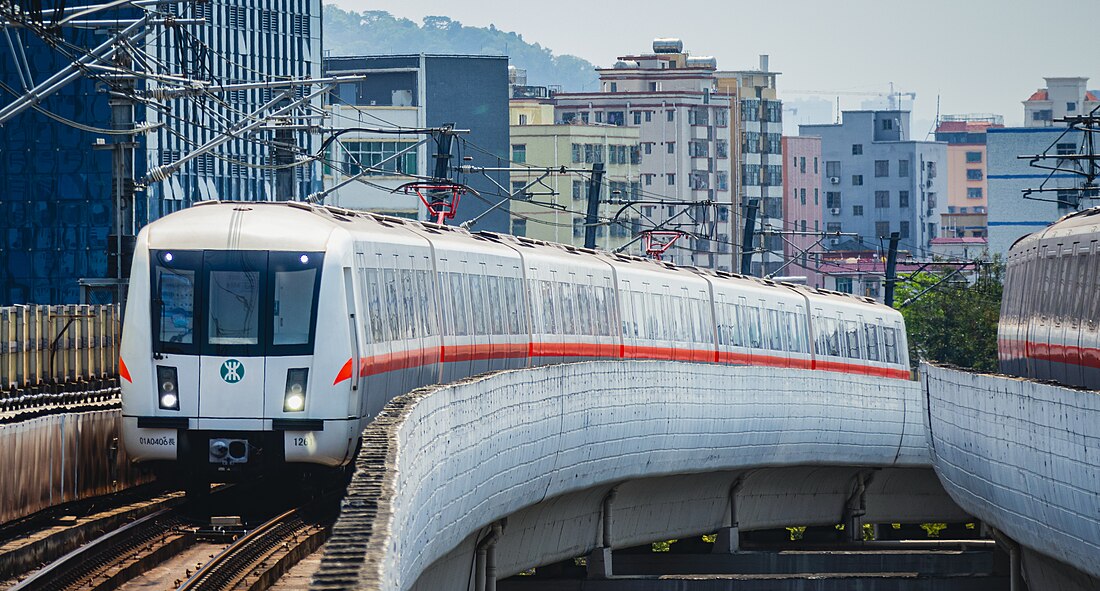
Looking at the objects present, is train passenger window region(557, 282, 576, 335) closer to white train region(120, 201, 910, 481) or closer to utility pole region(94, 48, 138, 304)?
utility pole region(94, 48, 138, 304)

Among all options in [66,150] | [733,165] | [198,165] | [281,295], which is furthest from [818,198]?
[281,295]

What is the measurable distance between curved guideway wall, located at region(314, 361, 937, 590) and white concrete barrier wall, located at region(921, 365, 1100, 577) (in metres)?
3.77

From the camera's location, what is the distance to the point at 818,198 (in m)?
172

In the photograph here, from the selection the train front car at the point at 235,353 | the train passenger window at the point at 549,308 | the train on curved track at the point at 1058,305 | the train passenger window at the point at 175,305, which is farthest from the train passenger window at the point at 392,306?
the train passenger window at the point at 549,308

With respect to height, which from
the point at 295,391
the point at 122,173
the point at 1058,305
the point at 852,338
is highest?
the point at 122,173

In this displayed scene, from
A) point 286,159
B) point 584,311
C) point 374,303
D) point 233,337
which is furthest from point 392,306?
point 286,159

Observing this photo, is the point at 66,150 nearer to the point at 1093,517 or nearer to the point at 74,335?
the point at 74,335

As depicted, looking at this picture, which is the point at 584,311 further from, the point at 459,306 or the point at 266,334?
the point at 266,334

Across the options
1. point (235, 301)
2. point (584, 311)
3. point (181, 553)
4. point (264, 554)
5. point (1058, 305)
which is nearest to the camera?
point (264, 554)

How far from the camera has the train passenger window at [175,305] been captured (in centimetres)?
2127

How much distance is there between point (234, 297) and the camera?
2134 centimetres

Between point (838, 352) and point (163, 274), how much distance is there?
90.5 ft

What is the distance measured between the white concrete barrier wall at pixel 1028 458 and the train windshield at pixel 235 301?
705 cm

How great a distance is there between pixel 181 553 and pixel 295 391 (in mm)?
3053
